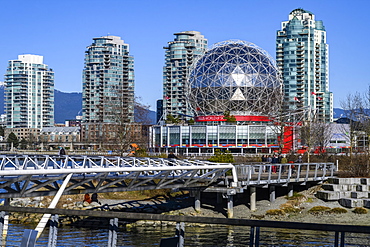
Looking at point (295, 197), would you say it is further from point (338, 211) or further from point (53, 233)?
point (53, 233)

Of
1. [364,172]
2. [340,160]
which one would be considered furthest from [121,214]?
[340,160]

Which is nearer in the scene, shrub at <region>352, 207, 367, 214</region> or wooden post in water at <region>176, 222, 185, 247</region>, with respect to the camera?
wooden post in water at <region>176, 222, 185, 247</region>

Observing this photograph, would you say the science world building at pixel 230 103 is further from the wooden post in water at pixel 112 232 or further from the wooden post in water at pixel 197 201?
the wooden post in water at pixel 112 232

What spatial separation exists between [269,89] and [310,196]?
8250cm

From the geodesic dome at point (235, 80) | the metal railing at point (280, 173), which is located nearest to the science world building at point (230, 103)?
the geodesic dome at point (235, 80)

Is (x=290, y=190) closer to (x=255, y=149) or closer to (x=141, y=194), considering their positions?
(x=141, y=194)

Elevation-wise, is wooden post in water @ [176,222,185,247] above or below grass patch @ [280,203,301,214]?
above

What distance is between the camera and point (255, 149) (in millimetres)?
123062

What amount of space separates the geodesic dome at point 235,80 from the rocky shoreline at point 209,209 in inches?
3117

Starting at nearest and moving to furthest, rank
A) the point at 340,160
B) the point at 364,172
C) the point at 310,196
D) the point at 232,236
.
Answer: the point at 232,236
the point at 310,196
the point at 364,172
the point at 340,160

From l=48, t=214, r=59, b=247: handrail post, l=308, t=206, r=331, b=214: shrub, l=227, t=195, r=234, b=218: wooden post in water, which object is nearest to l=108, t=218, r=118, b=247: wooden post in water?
l=48, t=214, r=59, b=247: handrail post

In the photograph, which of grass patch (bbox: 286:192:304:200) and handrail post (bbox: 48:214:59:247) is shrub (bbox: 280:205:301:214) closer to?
grass patch (bbox: 286:192:304:200)

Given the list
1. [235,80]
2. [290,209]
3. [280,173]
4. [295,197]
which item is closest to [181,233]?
[290,209]

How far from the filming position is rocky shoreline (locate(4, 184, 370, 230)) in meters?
36.7
